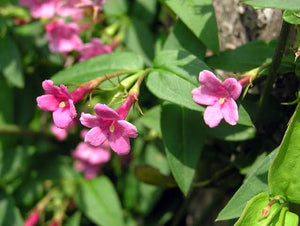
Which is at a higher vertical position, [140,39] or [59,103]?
[59,103]

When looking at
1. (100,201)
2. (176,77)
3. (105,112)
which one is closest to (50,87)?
(105,112)

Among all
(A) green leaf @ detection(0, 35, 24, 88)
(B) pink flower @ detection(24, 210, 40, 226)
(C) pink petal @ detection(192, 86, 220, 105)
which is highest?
(C) pink petal @ detection(192, 86, 220, 105)

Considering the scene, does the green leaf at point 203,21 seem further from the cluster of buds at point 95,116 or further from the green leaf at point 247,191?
the green leaf at point 247,191

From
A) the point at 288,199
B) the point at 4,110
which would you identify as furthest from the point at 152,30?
the point at 288,199

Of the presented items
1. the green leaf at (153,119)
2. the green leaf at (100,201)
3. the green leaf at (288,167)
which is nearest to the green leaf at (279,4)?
the green leaf at (288,167)

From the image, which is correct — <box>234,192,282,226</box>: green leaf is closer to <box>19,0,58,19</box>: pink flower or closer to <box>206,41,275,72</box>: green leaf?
<box>206,41,275,72</box>: green leaf

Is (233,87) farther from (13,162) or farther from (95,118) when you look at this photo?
(13,162)

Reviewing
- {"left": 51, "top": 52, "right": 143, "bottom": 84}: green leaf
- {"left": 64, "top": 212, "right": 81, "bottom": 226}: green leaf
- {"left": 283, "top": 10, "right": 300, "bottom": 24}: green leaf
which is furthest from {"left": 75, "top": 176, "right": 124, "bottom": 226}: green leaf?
{"left": 283, "top": 10, "right": 300, "bottom": 24}: green leaf
